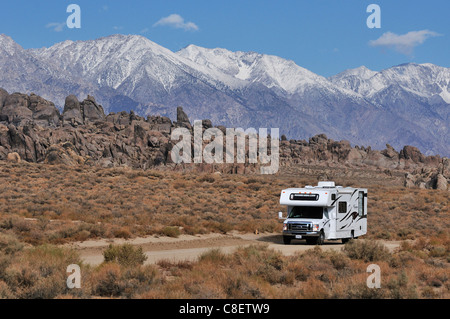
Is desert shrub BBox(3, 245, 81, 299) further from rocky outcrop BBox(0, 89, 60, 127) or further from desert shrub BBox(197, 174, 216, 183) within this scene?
rocky outcrop BBox(0, 89, 60, 127)

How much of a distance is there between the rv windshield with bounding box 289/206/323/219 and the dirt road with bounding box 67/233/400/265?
136 centimetres

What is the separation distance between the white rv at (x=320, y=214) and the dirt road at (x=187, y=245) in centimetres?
58

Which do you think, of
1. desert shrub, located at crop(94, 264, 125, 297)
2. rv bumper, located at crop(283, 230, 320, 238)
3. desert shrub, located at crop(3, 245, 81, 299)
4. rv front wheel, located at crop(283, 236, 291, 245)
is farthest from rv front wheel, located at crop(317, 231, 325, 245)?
desert shrub, located at crop(94, 264, 125, 297)

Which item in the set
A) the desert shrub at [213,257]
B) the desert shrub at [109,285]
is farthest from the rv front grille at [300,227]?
the desert shrub at [109,285]

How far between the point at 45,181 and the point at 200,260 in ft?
112

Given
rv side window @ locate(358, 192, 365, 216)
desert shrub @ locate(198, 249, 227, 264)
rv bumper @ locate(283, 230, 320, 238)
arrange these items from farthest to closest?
1. rv side window @ locate(358, 192, 365, 216)
2. rv bumper @ locate(283, 230, 320, 238)
3. desert shrub @ locate(198, 249, 227, 264)

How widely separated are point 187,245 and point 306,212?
5880mm

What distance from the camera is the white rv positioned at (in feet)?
79.2

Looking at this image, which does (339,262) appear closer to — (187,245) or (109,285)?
(109,285)

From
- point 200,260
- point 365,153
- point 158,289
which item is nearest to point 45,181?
point 200,260

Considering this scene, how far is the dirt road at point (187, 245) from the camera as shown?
1936 cm

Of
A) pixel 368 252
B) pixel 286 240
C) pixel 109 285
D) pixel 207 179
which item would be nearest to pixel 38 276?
pixel 109 285
